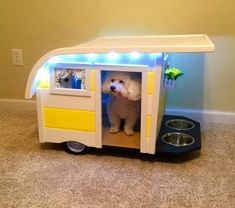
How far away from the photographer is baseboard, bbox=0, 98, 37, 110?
1.98 metres

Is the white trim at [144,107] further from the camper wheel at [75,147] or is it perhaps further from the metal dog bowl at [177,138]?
the camper wheel at [75,147]

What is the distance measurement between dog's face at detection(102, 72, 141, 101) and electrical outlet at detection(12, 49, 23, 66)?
34.7 inches

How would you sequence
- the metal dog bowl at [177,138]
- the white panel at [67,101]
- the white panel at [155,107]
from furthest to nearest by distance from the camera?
→ the metal dog bowl at [177,138] → the white panel at [67,101] → the white panel at [155,107]

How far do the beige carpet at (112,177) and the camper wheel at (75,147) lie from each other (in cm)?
3

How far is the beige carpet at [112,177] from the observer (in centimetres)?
104

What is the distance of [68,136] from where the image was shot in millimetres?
1354

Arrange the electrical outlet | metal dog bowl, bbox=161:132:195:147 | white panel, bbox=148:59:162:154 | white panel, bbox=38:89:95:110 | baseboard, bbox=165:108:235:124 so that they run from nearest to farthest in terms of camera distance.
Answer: white panel, bbox=148:59:162:154 → white panel, bbox=38:89:95:110 → metal dog bowl, bbox=161:132:195:147 → baseboard, bbox=165:108:235:124 → the electrical outlet

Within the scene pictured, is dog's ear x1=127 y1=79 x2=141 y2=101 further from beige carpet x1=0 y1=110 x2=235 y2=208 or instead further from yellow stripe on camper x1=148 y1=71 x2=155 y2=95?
beige carpet x1=0 y1=110 x2=235 y2=208

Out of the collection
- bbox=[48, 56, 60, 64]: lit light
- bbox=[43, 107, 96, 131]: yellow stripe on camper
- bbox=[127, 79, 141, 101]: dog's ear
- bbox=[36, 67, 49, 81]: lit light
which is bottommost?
bbox=[43, 107, 96, 131]: yellow stripe on camper

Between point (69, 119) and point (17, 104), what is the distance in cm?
83

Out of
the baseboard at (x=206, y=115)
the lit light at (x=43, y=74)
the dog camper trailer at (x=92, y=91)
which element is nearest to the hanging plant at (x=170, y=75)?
the dog camper trailer at (x=92, y=91)

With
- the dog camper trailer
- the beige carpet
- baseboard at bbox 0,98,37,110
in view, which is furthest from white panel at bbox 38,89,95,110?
baseboard at bbox 0,98,37,110

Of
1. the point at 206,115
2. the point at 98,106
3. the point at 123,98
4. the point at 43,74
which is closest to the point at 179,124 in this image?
the point at 206,115

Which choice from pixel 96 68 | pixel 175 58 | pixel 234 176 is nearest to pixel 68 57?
pixel 96 68
